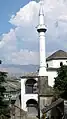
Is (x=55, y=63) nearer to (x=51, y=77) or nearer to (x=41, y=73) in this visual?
(x=51, y=77)

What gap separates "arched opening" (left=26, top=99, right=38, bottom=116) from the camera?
52938 millimetres

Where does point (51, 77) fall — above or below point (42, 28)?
below

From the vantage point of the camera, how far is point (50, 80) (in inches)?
2128

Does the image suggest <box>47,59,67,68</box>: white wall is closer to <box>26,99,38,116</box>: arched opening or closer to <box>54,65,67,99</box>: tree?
<box>54,65,67,99</box>: tree

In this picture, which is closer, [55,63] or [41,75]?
[41,75]

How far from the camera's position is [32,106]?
53031 mm

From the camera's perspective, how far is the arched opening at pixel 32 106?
5294cm

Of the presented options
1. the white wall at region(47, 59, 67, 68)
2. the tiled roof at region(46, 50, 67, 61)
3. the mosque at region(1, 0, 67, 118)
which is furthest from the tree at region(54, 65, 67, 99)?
the tiled roof at region(46, 50, 67, 61)

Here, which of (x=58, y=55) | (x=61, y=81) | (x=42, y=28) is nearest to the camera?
(x=61, y=81)

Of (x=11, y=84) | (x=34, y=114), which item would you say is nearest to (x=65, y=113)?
(x=34, y=114)

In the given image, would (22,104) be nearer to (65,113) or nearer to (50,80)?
(50,80)

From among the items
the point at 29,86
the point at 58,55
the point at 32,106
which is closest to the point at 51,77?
the point at 29,86

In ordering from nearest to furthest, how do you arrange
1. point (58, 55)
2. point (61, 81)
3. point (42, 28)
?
point (61, 81), point (42, 28), point (58, 55)

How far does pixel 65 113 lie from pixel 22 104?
24.0 metres
